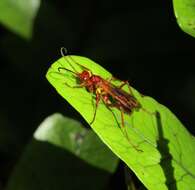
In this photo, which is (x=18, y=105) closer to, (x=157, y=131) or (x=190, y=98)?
(x=190, y=98)

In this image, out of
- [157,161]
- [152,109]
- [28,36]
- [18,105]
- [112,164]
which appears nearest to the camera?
[157,161]

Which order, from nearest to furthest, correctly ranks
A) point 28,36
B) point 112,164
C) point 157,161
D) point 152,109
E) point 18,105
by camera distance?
point 157,161
point 152,109
point 112,164
point 28,36
point 18,105

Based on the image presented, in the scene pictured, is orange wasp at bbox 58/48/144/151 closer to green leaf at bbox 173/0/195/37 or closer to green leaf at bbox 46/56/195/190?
green leaf at bbox 46/56/195/190

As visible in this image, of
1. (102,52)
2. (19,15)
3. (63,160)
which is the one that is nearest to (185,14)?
(63,160)

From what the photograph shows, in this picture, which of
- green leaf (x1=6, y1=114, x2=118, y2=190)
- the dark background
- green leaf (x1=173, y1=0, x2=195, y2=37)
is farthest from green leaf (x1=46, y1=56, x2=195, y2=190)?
the dark background

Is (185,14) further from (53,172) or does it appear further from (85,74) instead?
(53,172)

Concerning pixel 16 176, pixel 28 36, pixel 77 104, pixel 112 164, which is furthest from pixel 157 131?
pixel 28 36

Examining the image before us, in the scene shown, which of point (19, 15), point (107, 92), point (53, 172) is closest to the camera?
point (107, 92)

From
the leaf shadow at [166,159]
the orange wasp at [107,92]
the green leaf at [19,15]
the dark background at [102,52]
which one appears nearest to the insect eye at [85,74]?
the orange wasp at [107,92]
